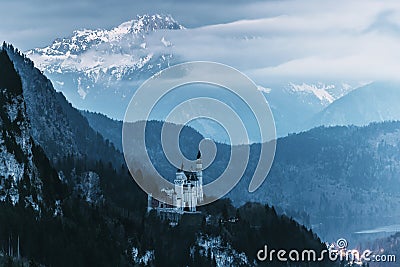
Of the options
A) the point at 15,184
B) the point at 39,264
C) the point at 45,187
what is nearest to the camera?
the point at 39,264

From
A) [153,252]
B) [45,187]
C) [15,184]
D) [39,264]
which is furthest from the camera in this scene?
[153,252]

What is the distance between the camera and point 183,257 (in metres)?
193

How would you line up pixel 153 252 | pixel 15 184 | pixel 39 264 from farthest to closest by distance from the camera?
pixel 153 252, pixel 15 184, pixel 39 264

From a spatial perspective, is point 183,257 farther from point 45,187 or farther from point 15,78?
point 15,78

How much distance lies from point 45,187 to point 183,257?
34351mm

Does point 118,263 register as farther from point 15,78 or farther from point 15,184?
point 15,78

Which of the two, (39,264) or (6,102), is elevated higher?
(6,102)

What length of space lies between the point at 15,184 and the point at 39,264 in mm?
16307

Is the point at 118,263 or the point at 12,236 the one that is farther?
the point at 118,263

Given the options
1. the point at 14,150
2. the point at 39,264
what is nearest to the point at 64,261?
the point at 39,264

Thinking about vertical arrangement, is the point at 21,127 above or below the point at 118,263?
above

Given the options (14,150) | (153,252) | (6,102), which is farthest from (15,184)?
(153,252)

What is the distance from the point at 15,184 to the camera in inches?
6358

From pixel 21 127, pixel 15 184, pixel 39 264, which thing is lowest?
pixel 39 264
